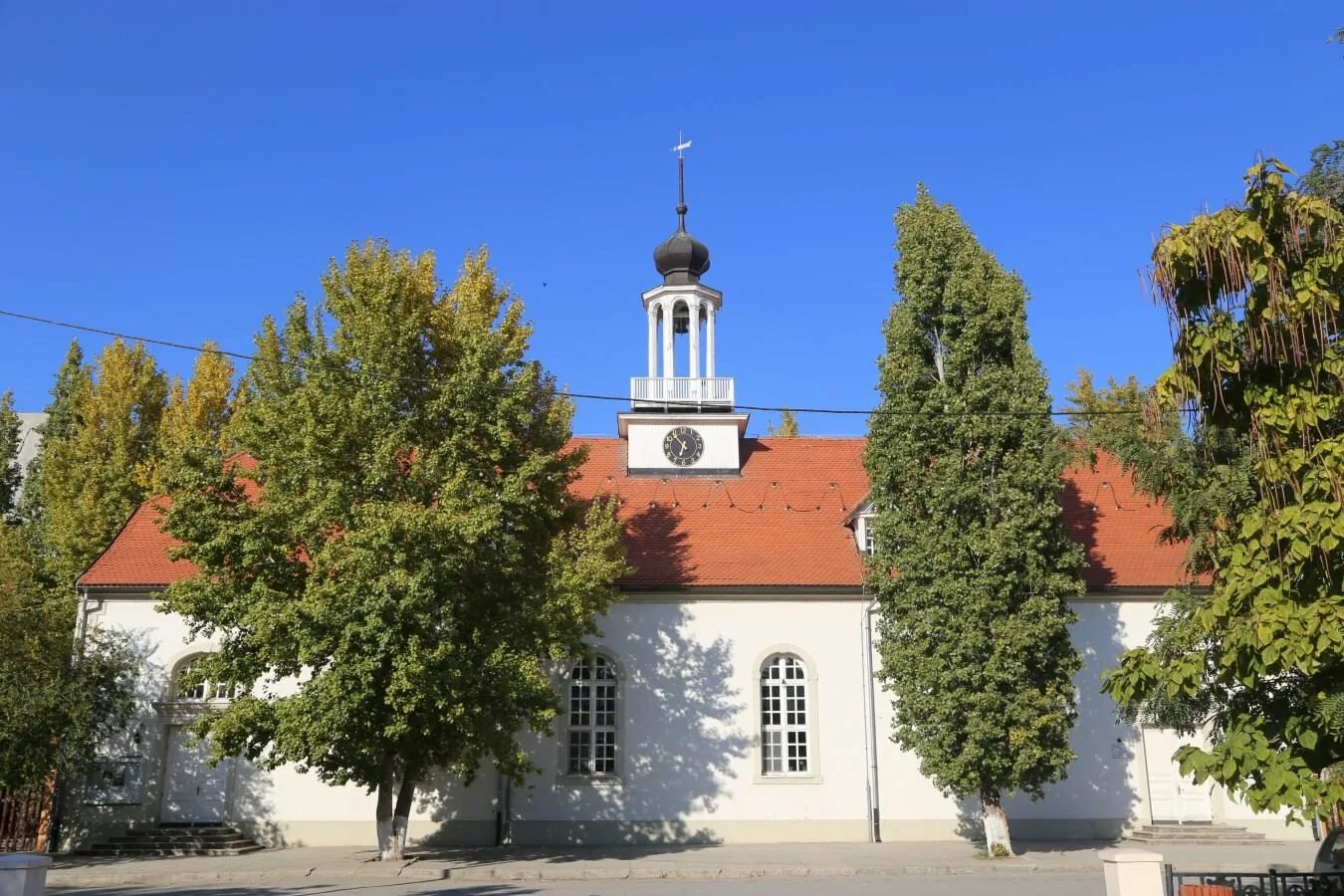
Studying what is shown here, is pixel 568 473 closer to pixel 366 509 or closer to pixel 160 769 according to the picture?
pixel 366 509

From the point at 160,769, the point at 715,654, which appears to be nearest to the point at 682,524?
the point at 715,654

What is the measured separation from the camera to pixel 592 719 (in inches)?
911

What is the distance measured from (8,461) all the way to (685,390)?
90.7 feet

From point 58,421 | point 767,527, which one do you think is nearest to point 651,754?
point 767,527

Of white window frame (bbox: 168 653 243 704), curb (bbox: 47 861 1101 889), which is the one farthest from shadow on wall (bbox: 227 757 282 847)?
curb (bbox: 47 861 1101 889)

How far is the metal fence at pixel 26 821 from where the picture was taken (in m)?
22.1

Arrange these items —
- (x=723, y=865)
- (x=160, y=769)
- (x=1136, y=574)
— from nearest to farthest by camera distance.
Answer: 1. (x=723, y=865)
2. (x=160, y=769)
3. (x=1136, y=574)

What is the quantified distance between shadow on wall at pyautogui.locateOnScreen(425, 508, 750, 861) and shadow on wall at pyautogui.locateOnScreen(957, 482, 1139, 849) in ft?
18.3

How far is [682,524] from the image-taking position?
25984 millimetres

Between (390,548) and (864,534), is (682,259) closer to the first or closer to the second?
(864,534)

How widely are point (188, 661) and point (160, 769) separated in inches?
91.4

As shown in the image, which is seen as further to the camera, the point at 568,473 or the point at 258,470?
the point at 568,473

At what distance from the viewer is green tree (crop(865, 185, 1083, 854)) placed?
19031 mm

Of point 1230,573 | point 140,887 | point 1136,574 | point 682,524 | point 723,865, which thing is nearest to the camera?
A: point 1230,573
